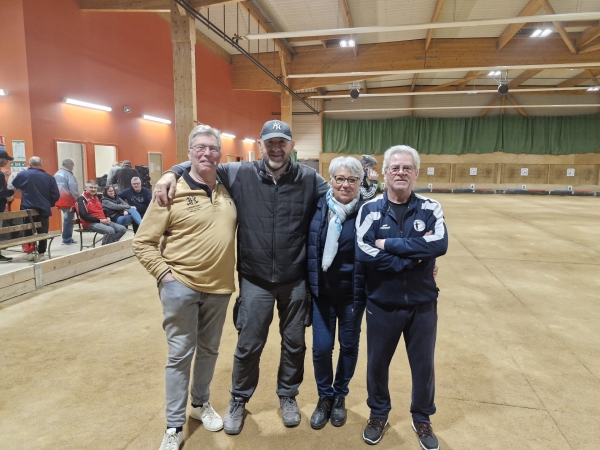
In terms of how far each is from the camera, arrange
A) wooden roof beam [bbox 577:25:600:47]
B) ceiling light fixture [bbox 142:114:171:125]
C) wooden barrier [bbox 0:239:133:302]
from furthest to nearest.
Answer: wooden roof beam [bbox 577:25:600:47]
ceiling light fixture [bbox 142:114:171:125]
wooden barrier [bbox 0:239:133:302]

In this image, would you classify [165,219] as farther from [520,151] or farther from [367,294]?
[520,151]

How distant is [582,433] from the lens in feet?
6.70

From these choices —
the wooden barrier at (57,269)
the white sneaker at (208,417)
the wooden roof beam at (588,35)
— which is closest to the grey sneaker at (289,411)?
the white sneaker at (208,417)

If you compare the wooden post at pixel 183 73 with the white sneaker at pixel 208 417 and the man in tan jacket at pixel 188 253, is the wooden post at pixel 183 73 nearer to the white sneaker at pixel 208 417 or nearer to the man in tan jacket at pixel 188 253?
the man in tan jacket at pixel 188 253

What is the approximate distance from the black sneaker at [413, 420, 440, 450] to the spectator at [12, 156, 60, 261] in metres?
5.31

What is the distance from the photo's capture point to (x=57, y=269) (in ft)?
15.1

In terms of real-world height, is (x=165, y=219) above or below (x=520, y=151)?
below

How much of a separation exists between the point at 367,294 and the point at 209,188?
0.94 metres

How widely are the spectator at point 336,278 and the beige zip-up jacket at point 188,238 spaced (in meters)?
0.47

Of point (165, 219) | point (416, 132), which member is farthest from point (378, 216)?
point (416, 132)

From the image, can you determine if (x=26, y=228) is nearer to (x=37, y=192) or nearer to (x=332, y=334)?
(x=37, y=192)

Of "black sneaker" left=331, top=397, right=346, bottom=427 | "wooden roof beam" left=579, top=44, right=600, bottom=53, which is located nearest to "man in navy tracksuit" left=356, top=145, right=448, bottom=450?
"black sneaker" left=331, top=397, right=346, bottom=427

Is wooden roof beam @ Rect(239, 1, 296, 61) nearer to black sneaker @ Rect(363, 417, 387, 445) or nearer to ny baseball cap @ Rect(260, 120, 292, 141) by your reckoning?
ny baseball cap @ Rect(260, 120, 292, 141)

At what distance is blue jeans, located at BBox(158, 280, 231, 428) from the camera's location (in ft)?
5.99
